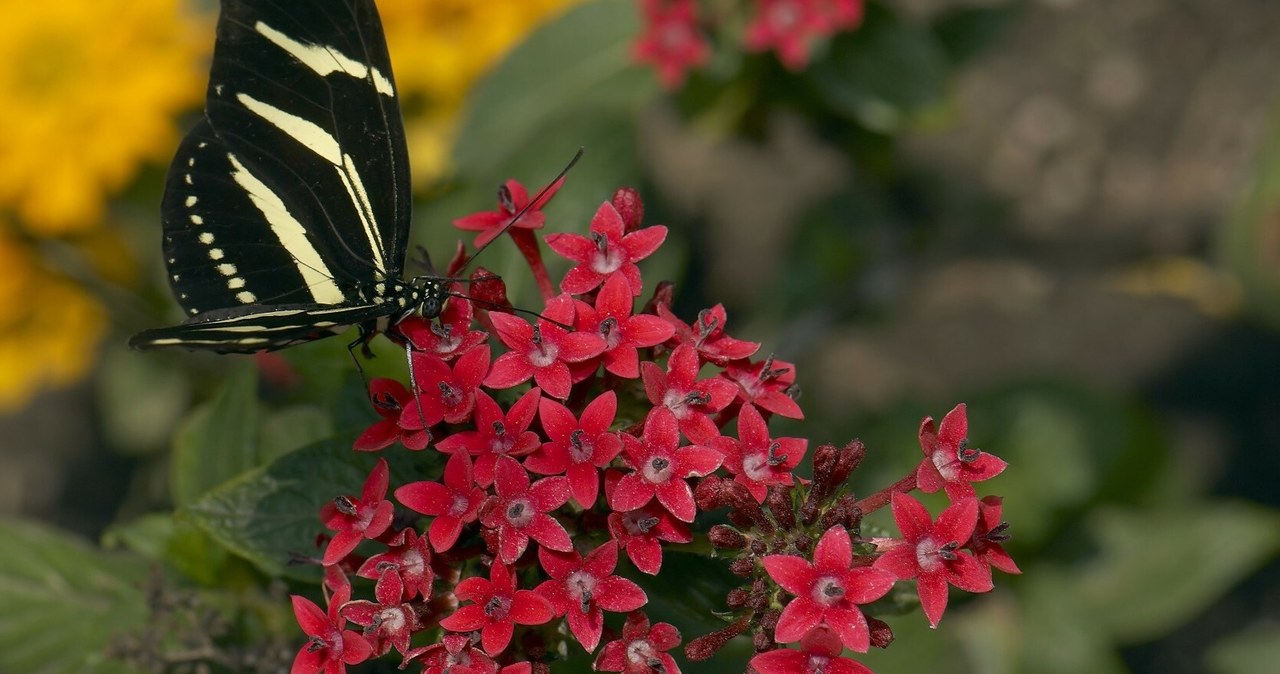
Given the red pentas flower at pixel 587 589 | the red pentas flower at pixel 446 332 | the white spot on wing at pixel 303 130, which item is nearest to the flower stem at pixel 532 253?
the red pentas flower at pixel 446 332

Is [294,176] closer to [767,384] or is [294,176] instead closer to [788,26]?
[767,384]

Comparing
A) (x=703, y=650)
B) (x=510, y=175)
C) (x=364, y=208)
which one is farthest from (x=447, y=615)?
(x=510, y=175)

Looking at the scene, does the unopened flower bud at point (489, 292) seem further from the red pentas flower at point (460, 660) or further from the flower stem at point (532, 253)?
the red pentas flower at point (460, 660)

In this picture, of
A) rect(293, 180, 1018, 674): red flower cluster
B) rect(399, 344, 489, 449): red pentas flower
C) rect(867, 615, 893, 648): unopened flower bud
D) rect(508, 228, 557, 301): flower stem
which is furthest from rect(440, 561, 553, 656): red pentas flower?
rect(508, 228, 557, 301): flower stem

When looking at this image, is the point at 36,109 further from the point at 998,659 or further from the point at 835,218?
the point at 998,659

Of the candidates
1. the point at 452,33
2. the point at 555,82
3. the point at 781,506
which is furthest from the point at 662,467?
the point at 452,33

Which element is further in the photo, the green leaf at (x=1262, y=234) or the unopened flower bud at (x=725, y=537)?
the green leaf at (x=1262, y=234)
